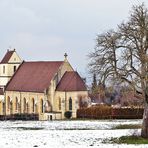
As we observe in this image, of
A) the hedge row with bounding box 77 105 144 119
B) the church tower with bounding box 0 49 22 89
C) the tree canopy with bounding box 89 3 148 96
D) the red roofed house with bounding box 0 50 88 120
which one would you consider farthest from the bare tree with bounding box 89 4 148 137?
the church tower with bounding box 0 49 22 89

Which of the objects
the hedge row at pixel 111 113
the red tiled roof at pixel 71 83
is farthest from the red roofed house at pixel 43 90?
the hedge row at pixel 111 113

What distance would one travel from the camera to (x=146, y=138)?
114 ft

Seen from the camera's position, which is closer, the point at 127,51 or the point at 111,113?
the point at 127,51

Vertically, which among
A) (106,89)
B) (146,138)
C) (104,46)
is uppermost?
(104,46)

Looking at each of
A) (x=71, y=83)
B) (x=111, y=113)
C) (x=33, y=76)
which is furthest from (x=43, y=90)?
(x=111, y=113)

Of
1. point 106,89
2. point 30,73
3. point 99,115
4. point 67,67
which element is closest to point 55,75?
point 67,67

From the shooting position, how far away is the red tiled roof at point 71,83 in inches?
3577

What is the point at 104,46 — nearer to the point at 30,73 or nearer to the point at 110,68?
the point at 110,68

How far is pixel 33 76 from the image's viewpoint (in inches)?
3954

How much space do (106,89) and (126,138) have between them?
5493 millimetres

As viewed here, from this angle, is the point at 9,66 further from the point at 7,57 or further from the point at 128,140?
the point at 128,140

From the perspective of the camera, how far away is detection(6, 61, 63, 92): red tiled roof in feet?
315

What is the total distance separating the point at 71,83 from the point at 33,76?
38.3 ft

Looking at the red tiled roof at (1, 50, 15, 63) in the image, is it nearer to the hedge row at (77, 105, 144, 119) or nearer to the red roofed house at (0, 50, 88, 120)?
the red roofed house at (0, 50, 88, 120)
